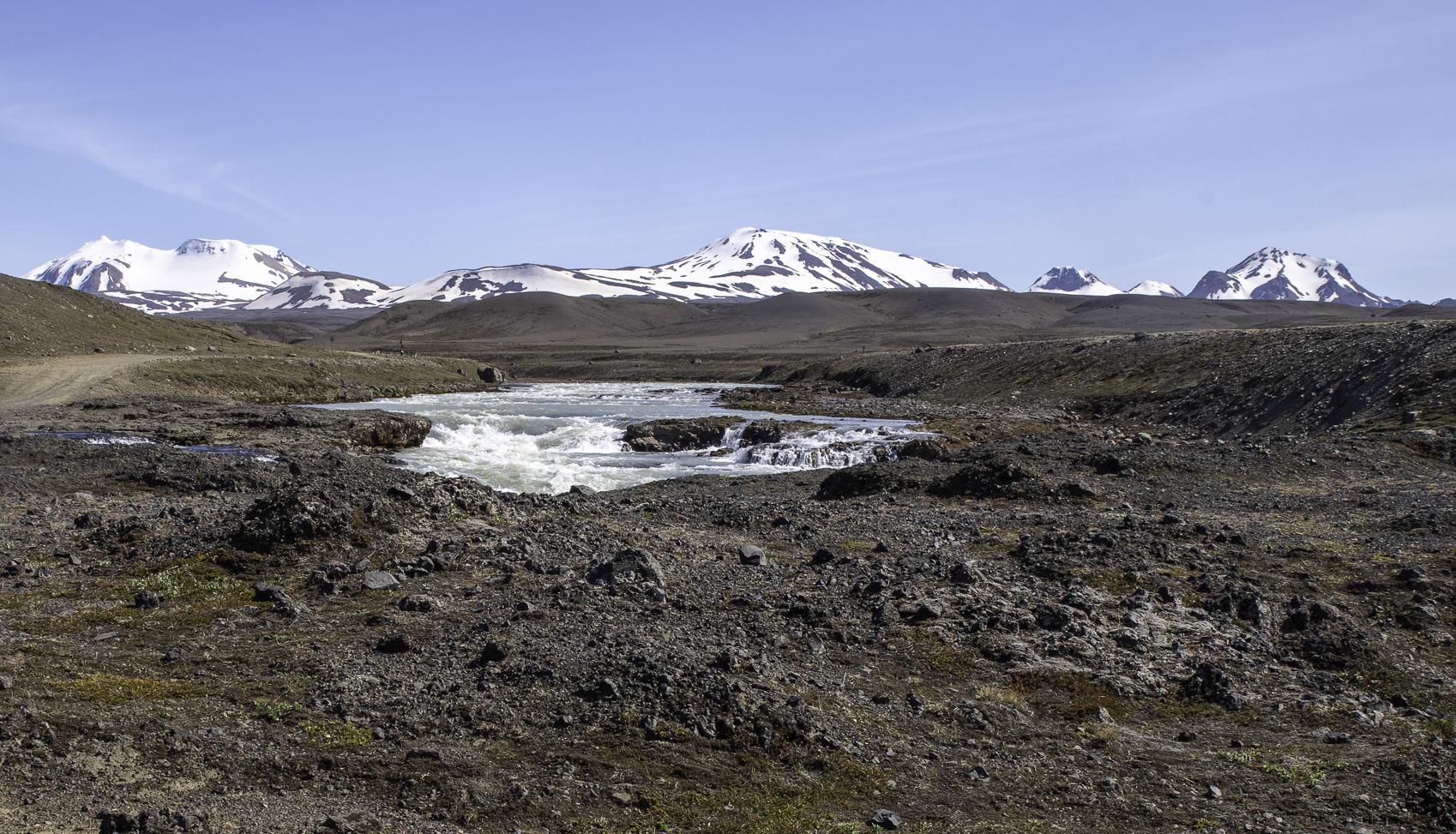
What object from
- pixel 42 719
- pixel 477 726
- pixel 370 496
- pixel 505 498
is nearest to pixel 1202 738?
pixel 477 726

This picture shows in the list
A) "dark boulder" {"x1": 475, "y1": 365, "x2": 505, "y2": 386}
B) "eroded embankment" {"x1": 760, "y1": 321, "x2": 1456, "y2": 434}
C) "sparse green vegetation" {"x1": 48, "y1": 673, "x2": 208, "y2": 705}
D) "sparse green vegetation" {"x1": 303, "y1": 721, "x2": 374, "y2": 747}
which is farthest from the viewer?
"dark boulder" {"x1": 475, "y1": 365, "x2": 505, "y2": 386}

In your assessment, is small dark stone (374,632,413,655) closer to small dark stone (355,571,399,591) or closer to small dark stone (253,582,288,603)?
small dark stone (253,582,288,603)

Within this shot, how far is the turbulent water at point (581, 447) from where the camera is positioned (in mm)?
27906

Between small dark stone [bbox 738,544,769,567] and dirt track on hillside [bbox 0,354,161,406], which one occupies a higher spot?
dirt track on hillside [bbox 0,354,161,406]

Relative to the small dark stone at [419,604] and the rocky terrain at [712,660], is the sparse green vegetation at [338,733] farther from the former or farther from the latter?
the small dark stone at [419,604]

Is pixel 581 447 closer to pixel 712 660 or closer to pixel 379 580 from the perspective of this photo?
pixel 379 580

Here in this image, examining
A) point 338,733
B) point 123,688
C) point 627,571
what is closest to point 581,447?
point 627,571

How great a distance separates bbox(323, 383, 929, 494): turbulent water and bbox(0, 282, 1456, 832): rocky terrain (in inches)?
346

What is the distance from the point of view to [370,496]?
531 inches

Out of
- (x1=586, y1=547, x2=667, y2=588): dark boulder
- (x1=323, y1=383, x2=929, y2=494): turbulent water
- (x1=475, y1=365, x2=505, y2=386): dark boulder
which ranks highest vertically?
(x1=475, y1=365, x2=505, y2=386): dark boulder

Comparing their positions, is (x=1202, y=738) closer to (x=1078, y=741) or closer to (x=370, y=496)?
(x=1078, y=741)

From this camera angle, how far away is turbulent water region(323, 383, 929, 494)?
27906 mm

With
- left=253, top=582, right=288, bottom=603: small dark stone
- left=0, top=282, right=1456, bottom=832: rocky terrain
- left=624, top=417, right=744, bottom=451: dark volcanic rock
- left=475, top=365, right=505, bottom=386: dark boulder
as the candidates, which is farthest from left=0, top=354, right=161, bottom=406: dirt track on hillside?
left=253, top=582, right=288, bottom=603: small dark stone

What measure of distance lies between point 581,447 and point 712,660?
2904cm
